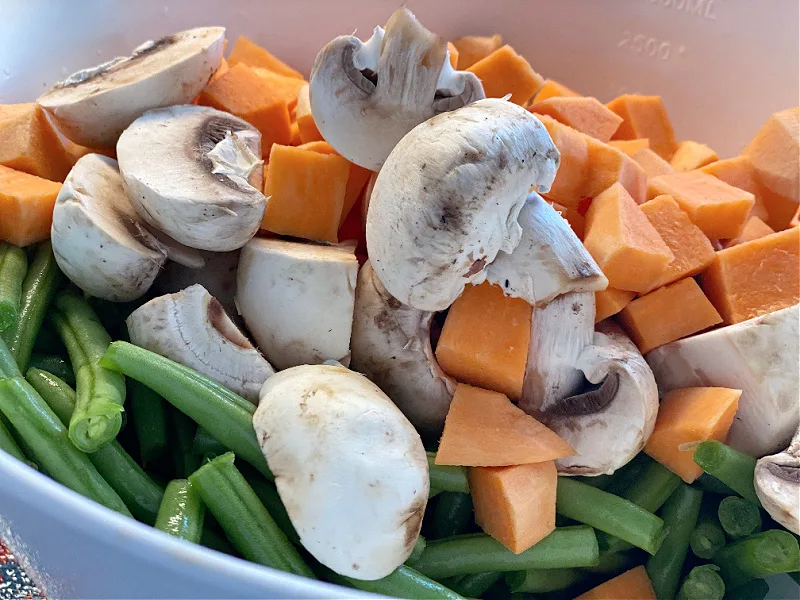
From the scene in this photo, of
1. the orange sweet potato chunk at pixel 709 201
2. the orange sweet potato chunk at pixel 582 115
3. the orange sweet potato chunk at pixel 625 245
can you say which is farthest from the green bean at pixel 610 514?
the orange sweet potato chunk at pixel 582 115

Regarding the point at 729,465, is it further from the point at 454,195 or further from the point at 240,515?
the point at 240,515

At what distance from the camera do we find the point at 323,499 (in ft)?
3.49

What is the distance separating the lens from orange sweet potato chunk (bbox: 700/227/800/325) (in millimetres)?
1542

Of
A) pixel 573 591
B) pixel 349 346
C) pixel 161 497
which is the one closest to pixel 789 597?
pixel 573 591

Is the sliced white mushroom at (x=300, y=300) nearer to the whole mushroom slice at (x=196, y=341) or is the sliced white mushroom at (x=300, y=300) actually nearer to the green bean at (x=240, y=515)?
the whole mushroom slice at (x=196, y=341)

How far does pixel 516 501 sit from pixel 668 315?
1.76 ft

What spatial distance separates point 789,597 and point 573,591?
1.43ft

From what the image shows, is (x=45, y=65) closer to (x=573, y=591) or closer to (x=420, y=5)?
(x=420, y=5)

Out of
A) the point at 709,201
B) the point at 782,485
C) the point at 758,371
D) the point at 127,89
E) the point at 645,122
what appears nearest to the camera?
the point at 782,485

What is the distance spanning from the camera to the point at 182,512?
113 cm

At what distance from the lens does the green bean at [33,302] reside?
1.31m

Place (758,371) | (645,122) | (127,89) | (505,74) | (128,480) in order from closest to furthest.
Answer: (128,480) → (758,371) → (127,89) → (505,74) → (645,122)

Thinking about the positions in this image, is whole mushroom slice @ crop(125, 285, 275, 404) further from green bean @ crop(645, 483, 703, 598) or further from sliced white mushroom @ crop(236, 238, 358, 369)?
green bean @ crop(645, 483, 703, 598)

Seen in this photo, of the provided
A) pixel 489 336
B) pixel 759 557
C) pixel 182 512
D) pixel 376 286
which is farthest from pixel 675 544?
pixel 182 512
